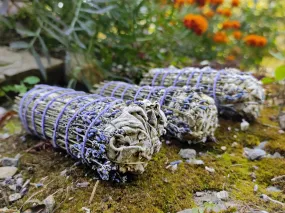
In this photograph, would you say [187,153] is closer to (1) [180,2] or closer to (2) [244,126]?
(2) [244,126]

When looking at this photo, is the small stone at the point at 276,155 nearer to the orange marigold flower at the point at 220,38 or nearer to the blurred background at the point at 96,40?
the blurred background at the point at 96,40

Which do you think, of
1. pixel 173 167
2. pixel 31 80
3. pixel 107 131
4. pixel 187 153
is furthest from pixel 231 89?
pixel 31 80

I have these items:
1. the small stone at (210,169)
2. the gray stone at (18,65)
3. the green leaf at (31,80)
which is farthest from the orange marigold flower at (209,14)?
the small stone at (210,169)

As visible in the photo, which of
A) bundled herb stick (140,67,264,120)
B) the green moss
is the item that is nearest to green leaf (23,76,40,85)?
the green moss

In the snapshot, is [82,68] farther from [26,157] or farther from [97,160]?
[97,160]

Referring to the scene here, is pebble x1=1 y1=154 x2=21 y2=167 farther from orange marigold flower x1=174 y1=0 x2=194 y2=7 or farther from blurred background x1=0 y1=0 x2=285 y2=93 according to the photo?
orange marigold flower x1=174 y1=0 x2=194 y2=7

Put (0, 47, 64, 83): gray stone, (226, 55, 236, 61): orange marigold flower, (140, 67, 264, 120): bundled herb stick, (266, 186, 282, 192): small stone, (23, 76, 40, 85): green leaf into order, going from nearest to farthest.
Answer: (266, 186, 282, 192): small stone → (140, 67, 264, 120): bundled herb stick → (23, 76, 40, 85): green leaf → (0, 47, 64, 83): gray stone → (226, 55, 236, 61): orange marigold flower

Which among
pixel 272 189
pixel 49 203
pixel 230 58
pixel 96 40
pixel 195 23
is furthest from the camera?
pixel 230 58

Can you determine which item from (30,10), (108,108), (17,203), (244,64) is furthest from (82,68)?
(244,64)
